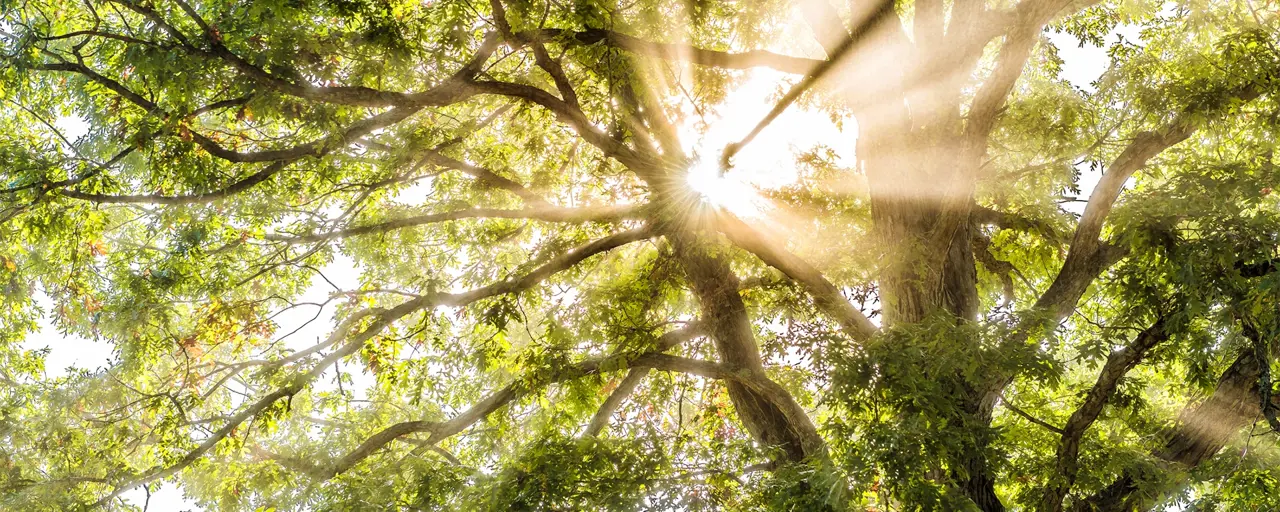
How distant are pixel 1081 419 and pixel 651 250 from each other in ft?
15.9

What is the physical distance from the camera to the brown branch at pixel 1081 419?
6.49 m

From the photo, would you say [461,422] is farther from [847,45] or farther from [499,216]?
[847,45]

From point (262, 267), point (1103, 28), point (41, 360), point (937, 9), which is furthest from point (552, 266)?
point (41, 360)

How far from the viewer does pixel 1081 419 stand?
6.71 m

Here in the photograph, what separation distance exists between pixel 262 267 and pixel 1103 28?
28.3 feet

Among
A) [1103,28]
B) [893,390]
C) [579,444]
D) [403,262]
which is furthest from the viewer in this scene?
[403,262]

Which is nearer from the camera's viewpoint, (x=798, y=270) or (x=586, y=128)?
(x=586, y=128)

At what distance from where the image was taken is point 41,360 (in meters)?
10.6

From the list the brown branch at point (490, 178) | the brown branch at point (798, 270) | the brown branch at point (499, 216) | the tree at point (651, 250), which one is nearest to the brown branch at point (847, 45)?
the tree at point (651, 250)

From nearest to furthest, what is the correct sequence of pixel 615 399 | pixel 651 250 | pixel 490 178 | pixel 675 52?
pixel 675 52
pixel 490 178
pixel 615 399
pixel 651 250

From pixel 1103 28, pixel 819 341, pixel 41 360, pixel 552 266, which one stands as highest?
pixel 1103 28

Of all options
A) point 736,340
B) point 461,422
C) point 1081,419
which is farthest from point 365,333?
point 1081,419

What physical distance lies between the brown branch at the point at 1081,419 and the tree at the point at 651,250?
1.1 inches

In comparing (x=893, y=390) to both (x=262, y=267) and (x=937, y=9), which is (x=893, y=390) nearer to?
(x=937, y=9)
